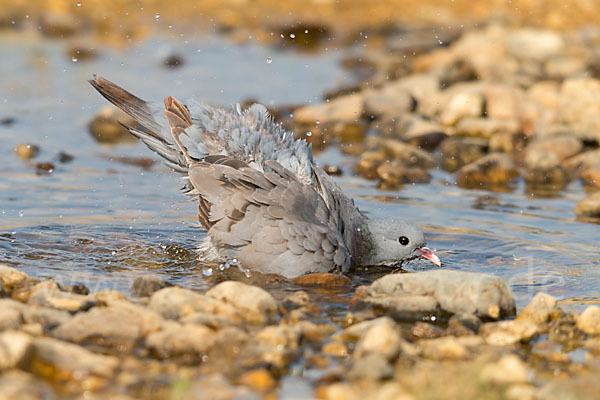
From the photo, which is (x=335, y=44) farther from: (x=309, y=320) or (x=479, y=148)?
(x=309, y=320)

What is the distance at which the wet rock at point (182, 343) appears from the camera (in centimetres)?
423

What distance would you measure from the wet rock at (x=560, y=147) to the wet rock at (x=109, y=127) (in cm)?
444

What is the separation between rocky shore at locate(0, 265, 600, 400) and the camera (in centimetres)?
383

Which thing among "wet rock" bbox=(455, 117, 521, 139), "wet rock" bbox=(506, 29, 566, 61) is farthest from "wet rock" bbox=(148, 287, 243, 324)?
"wet rock" bbox=(506, 29, 566, 61)

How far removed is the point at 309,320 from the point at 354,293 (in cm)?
55

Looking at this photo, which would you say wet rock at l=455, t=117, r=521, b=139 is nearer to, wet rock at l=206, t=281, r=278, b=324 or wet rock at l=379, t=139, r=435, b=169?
wet rock at l=379, t=139, r=435, b=169

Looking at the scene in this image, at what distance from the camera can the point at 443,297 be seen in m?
5.16

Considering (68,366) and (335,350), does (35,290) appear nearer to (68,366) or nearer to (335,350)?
(68,366)

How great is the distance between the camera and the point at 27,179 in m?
8.38

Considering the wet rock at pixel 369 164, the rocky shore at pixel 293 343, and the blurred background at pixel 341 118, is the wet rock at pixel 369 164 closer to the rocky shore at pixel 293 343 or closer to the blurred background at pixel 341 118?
the blurred background at pixel 341 118

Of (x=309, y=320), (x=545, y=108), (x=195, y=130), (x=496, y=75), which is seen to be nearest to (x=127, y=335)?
(x=309, y=320)

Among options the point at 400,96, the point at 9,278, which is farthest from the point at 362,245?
the point at 400,96

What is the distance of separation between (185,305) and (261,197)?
1177 mm

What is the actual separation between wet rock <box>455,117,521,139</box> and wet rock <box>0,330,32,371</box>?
7.11m
